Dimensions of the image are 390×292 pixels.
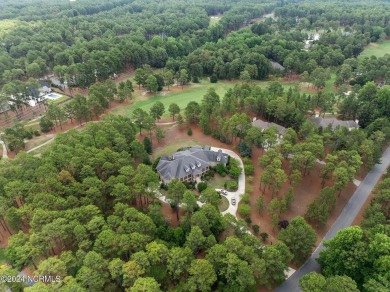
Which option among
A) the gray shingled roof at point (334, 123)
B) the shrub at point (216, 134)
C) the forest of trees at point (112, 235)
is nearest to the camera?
the forest of trees at point (112, 235)

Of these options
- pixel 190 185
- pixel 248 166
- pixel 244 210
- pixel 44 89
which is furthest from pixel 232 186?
pixel 44 89

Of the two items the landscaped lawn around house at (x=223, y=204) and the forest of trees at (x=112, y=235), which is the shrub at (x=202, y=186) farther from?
the forest of trees at (x=112, y=235)

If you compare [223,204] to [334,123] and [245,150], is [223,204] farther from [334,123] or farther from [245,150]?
[334,123]

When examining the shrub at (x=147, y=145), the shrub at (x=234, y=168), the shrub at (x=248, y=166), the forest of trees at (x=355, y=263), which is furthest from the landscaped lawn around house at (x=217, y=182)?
the forest of trees at (x=355, y=263)

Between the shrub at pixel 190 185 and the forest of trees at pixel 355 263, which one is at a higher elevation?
the forest of trees at pixel 355 263

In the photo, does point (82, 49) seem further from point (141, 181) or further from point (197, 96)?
point (141, 181)

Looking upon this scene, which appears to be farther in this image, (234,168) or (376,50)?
(376,50)
